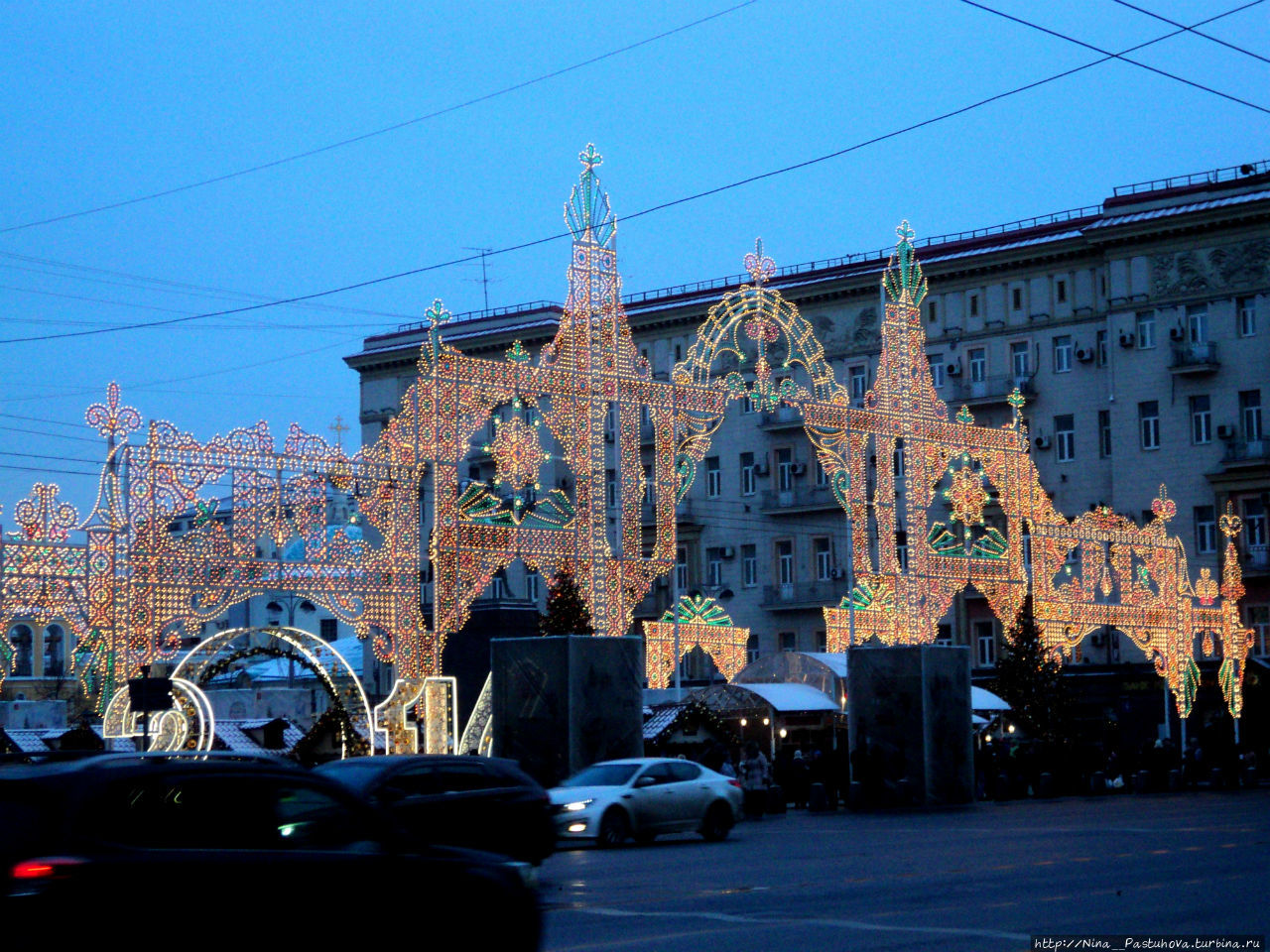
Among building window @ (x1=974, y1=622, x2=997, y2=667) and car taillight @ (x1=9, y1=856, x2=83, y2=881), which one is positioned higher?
building window @ (x1=974, y1=622, x2=997, y2=667)

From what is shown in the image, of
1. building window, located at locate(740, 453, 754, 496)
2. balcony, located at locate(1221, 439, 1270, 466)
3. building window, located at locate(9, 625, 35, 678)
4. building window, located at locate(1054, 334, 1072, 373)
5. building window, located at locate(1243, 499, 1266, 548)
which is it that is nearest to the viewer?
balcony, located at locate(1221, 439, 1270, 466)

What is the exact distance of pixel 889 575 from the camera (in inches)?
1383

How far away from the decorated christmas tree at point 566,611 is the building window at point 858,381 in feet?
98.3

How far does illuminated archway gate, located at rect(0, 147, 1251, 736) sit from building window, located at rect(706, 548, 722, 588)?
2104 centimetres

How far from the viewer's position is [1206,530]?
54.2 meters

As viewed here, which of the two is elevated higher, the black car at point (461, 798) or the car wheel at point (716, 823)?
the black car at point (461, 798)

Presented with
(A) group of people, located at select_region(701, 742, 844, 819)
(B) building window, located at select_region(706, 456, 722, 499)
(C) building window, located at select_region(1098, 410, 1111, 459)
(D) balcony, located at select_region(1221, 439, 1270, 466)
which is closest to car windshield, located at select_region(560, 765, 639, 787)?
(A) group of people, located at select_region(701, 742, 844, 819)

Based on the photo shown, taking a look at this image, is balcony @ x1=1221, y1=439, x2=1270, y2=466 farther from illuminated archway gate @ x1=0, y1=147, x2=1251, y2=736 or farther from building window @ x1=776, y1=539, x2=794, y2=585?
building window @ x1=776, y1=539, x2=794, y2=585

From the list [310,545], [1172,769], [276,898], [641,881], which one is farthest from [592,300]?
[276,898]

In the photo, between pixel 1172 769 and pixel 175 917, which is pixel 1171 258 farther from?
pixel 175 917

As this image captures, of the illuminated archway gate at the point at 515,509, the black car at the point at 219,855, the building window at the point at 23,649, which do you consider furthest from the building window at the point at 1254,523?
the building window at the point at 23,649

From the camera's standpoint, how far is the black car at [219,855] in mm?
7148

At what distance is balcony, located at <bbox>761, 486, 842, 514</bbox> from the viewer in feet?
200

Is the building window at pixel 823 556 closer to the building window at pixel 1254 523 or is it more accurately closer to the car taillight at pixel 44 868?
the building window at pixel 1254 523
